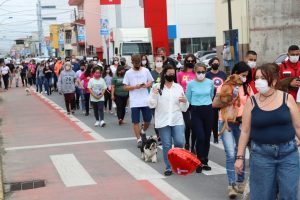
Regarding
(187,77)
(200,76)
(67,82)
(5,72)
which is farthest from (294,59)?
(5,72)

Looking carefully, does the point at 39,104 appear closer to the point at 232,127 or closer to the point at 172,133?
the point at 172,133

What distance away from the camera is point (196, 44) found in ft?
184

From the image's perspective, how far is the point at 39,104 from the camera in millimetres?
21625

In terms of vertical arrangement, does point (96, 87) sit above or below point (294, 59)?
below

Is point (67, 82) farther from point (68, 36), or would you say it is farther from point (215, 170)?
point (68, 36)

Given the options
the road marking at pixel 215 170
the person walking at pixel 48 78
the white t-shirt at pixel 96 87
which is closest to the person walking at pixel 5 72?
the person walking at pixel 48 78

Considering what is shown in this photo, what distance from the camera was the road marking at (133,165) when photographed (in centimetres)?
828

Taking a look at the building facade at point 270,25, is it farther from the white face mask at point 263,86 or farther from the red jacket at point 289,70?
the white face mask at point 263,86

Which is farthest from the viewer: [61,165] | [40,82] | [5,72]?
[5,72]

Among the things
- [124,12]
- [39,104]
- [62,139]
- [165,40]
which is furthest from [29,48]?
[62,139]

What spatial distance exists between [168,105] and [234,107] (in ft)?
4.71

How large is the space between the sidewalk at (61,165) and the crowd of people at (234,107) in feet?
2.99

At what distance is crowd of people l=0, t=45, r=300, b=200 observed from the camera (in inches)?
189

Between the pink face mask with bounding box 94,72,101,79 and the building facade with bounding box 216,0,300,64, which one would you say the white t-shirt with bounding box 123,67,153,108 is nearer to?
the pink face mask with bounding box 94,72,101,79
